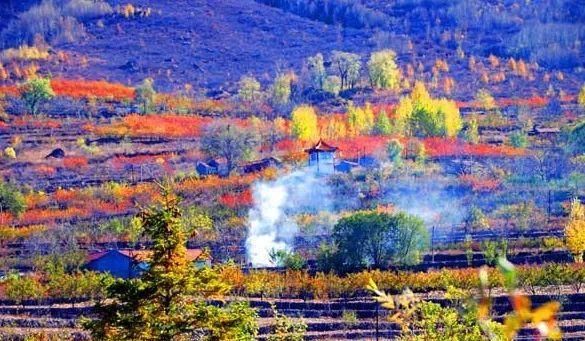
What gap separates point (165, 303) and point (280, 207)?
967 inches

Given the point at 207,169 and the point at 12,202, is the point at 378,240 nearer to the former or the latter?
the point at 12,202

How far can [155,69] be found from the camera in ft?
217

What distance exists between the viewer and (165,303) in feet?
24.8

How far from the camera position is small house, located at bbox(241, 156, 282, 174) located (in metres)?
38.4

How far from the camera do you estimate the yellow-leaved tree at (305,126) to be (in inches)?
1781

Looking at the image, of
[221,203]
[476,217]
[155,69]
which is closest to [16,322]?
[221,203]

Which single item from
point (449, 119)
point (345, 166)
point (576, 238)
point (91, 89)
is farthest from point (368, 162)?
point (91, 89)

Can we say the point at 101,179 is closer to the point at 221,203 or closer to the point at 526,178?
the point at 221,203

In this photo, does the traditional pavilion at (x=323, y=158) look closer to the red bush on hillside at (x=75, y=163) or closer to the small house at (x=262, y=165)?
the small house at (x=262, y=165)

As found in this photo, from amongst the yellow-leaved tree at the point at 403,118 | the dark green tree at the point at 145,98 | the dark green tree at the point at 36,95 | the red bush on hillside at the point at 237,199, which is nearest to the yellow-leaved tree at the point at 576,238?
the red bush on hillside at the point at 237,199

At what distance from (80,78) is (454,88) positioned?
22929mm

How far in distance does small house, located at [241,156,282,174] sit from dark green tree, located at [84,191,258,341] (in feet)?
99.9

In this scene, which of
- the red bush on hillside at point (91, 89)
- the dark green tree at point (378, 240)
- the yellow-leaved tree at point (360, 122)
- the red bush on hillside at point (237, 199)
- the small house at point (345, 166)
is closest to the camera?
the dark green tree at point (378, 240)

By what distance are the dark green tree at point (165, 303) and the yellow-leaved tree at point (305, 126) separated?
3746 centimetres
